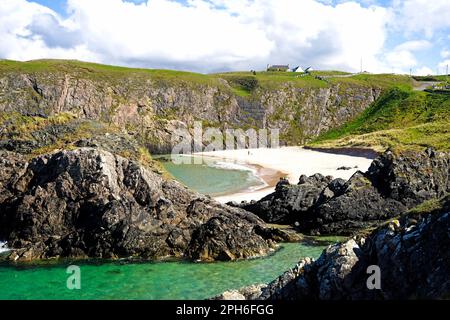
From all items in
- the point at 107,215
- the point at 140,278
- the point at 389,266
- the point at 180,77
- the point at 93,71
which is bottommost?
the point at 140,278

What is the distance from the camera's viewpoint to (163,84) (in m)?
130

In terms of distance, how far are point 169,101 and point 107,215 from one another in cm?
10363

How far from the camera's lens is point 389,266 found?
424 inches

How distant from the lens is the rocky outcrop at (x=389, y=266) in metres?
9.86

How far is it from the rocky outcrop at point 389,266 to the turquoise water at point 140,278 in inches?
302

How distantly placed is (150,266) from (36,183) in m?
11.2

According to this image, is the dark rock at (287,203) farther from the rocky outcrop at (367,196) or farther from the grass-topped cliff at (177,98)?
the grass-topped cliff at (177,98)

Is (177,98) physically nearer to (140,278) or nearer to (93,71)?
(93,71)

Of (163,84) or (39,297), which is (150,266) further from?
(163,84)

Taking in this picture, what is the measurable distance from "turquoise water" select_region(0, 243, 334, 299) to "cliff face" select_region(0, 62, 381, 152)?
8460cm

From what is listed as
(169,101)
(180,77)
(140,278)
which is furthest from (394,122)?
(140,278)

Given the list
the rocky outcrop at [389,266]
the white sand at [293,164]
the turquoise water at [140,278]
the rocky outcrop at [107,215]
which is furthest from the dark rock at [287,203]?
the rocky outcrop at [389,266]

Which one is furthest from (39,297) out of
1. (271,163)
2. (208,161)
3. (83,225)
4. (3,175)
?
(208,161)

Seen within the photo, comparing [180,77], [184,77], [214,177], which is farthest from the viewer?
[184,77]
